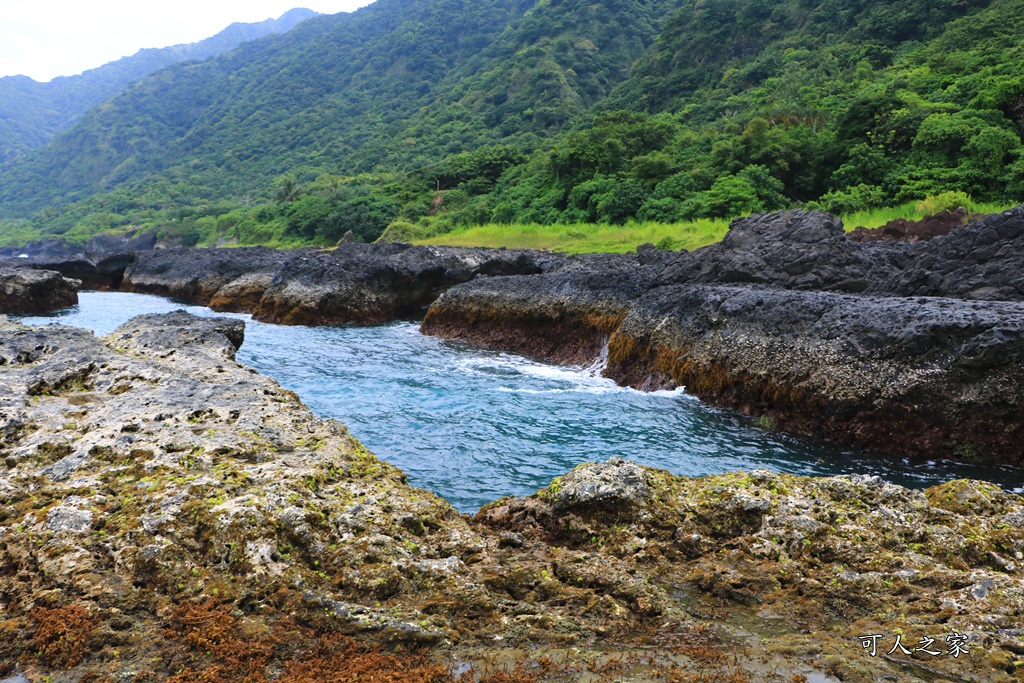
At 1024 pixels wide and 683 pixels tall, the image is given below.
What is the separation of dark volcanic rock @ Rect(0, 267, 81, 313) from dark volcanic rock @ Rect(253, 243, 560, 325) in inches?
372

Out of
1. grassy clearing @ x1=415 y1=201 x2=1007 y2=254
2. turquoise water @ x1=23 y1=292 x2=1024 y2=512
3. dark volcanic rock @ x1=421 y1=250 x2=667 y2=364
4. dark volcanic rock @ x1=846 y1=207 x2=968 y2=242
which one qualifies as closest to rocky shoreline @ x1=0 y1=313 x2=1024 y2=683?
turquoise water @ x1=23 y1=292 x2=1024 y2=512

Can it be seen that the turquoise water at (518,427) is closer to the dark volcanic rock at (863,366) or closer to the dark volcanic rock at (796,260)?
the dark volcanic rock at (863,366)

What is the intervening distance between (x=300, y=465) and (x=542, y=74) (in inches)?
4345

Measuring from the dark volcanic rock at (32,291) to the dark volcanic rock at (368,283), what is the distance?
9.45 meters

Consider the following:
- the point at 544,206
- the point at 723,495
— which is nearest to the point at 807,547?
the point at 723,495

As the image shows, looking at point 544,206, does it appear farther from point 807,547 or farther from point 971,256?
point 807,547

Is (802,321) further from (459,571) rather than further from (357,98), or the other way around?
(357,98)

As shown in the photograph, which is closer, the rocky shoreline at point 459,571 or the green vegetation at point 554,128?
the rocky shoreline at point 459,571

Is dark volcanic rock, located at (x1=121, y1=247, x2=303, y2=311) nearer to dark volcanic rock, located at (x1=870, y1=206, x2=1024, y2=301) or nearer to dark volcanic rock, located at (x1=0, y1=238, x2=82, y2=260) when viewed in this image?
dark volcanic rock, located at (x1=870, y1=206, x2=1024, y2=301)

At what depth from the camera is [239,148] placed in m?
136

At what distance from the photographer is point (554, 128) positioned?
317 feet

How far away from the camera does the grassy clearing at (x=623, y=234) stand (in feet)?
92.9

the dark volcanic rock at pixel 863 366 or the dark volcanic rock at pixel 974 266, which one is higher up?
the dark volcanic rock at pixel 974 266

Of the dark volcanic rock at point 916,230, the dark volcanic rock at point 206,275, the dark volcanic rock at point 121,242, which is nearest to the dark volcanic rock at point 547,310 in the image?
the dark volcanic rock at point 916,230
